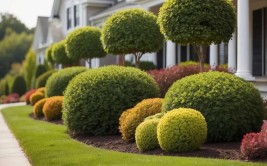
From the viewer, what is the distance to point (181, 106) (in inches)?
398

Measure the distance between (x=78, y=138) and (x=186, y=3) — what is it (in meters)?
4.45

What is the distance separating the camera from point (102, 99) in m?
12.2

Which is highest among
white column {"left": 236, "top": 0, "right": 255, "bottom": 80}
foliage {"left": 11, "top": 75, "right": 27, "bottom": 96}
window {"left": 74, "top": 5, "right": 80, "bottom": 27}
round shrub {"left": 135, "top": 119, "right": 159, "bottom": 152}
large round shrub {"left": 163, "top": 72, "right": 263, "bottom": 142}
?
window {"left": 74, "top": 5, "right": 80, "bottom": 27}

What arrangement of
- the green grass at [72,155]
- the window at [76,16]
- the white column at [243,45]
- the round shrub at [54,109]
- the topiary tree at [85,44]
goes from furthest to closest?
1. the window at [76,16]
2. the topiary tree at [85,44]
3. the round shrub at [54,109]
4. the white column at [243,45]
5. the green grass at [72,155]

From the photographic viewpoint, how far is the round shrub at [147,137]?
387 inches

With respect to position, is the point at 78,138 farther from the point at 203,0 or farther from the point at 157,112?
the point at 203,0

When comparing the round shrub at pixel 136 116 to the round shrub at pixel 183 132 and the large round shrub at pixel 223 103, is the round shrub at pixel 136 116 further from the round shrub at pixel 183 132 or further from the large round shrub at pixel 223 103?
the round shrub at pixel 183 132

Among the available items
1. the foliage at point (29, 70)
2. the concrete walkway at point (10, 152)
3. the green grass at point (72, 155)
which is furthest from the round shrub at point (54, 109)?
the foliage at point (29, 70)

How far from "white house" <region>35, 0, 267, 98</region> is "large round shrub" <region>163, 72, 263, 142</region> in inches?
182

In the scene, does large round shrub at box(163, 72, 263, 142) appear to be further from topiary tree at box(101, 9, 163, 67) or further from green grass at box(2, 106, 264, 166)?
topiary tree at box(101, 9, 163, 67)

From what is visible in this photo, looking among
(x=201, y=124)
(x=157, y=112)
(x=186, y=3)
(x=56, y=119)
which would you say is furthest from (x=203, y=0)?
(x=56, y=119)

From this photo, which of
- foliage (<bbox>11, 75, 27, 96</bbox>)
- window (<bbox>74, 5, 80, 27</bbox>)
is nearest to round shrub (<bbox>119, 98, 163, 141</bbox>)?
window (<bbox>74, 5, 80, 27</bbox>)

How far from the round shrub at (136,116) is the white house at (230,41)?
460cm

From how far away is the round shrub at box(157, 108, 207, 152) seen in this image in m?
9.13
